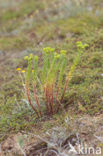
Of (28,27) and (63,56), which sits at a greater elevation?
(63,56)

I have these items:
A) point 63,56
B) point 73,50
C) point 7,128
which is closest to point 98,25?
point 73,50

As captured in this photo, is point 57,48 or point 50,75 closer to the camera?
point 50,75

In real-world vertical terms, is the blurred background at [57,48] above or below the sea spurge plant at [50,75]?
below

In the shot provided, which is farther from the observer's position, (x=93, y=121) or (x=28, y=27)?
(x=28, y=27)

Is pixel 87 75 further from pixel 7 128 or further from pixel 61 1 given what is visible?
pixel 61 1

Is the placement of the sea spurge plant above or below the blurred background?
above

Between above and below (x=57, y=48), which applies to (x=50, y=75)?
above

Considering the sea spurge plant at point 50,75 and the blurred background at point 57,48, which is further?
the blurred background at point 57,48

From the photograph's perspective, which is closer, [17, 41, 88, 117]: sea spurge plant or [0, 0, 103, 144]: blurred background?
[17, 41, 88, 117]: sea spurge plant

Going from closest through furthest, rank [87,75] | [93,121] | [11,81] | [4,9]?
[93,121]
[87,75]
[11,81]
[4,9]

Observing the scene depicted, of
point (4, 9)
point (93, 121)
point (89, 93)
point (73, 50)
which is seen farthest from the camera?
point (4, 9)

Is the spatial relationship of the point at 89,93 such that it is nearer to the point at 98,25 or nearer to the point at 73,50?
the point at 73,50
